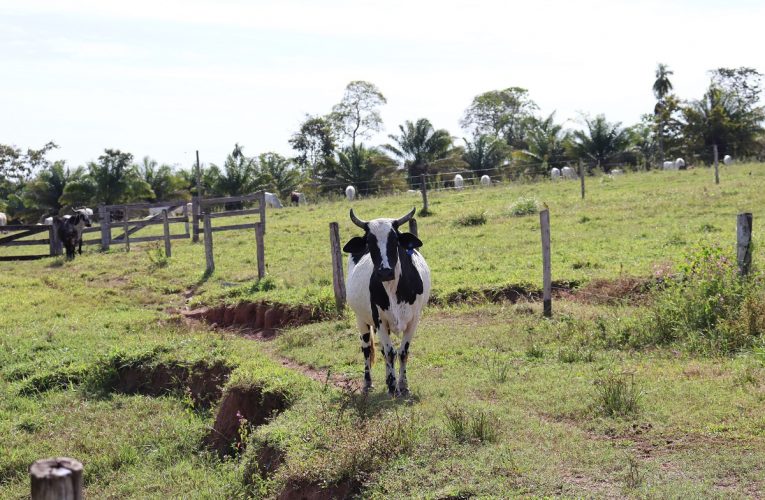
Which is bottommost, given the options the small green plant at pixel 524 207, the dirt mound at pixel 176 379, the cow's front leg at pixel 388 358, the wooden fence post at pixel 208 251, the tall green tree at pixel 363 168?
the dirt mound at pixel 176 379

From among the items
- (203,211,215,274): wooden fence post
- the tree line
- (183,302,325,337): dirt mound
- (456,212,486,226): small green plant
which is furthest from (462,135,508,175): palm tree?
(183,302,325,337): dirt mound

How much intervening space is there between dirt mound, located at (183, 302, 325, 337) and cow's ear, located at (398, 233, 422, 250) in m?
5.23

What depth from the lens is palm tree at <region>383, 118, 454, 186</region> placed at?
156 ft

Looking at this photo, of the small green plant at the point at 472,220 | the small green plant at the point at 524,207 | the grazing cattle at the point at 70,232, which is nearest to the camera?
the small green plant at the point at 472,220

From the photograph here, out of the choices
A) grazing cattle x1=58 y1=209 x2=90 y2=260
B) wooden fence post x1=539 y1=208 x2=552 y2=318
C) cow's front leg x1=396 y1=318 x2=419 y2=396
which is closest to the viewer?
cow's front leg x1=396 y1=318 x2=419 y2=396

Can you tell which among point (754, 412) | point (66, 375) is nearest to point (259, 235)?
point (66, 375)

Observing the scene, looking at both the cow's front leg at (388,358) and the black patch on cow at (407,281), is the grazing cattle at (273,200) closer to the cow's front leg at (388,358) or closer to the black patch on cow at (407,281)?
the black patch on cow at (407,281)

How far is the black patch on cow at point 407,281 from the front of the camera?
33.7 feet

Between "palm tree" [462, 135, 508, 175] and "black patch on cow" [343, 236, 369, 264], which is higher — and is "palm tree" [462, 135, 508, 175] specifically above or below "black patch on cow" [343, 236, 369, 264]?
above

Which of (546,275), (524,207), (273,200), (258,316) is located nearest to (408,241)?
(546,275)

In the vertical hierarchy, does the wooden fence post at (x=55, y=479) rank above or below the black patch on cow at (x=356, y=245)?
below

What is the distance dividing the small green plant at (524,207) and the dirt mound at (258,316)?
11455 mm

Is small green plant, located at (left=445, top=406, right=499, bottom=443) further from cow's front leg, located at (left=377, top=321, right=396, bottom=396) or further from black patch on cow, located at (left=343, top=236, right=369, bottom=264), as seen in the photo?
black patch on cow, located at (left=343, top=236, right=369, bottom=264)

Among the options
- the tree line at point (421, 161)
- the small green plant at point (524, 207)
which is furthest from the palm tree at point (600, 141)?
the small green plant at point (524, 207)
